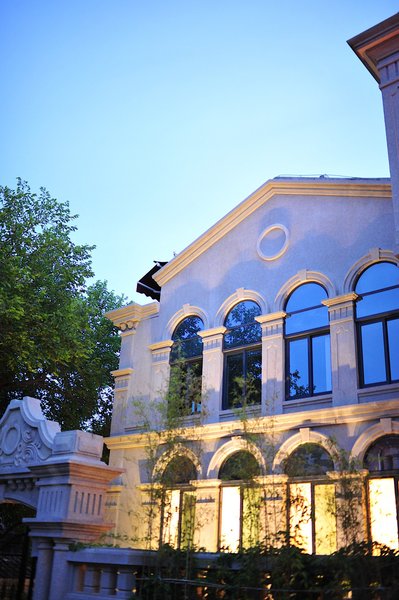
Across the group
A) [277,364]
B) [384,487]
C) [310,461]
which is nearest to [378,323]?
[277,364]

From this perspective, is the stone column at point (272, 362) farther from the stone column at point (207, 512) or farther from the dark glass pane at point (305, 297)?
the stone column at point (207, 512)

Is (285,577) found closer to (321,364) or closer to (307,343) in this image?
(321,364)

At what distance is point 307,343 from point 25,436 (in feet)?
24.8

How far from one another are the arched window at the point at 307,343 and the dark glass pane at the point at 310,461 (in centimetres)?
133

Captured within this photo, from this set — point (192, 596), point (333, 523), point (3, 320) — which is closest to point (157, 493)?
point (192, 596)

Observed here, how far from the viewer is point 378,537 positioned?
1318cm

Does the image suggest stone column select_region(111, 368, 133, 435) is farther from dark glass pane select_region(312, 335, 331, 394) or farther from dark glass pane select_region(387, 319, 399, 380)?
dark glass pane select_region(387, 319, 399, 380)

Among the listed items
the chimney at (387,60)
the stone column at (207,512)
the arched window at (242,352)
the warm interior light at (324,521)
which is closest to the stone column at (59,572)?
the warm interior light at (324,521)

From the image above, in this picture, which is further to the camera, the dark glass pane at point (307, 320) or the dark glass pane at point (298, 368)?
the dark glass pane at point (307, 320)

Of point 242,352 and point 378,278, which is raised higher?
point 378,278

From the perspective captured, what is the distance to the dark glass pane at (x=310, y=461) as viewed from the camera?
14508 mm

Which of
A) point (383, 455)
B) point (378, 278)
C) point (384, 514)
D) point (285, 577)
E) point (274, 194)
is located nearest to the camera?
point (285, 577)

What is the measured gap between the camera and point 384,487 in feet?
44.2

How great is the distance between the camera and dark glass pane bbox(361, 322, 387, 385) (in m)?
14.5
